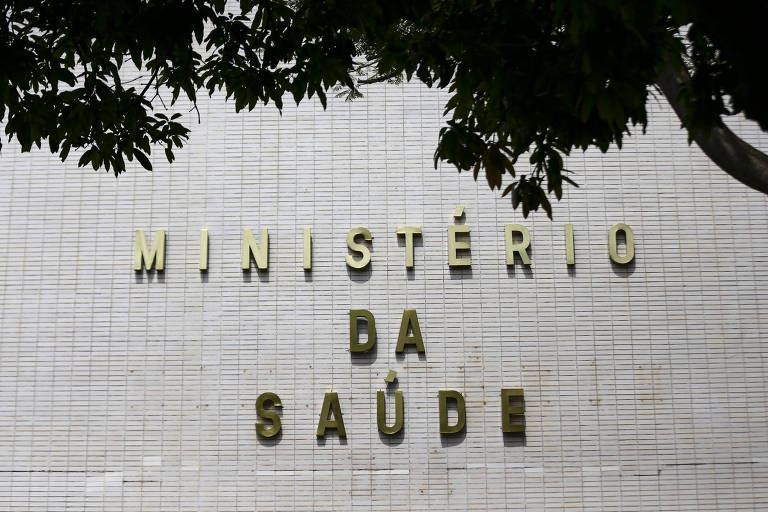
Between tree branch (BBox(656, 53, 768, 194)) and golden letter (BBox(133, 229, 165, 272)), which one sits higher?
golden letter (BBox(133, 229, 165, 272))

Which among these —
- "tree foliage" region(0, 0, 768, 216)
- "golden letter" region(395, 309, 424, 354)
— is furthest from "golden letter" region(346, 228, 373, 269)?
"tree foliage" region(0, 0, 768, 216)

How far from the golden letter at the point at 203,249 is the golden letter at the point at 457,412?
8.83 ft

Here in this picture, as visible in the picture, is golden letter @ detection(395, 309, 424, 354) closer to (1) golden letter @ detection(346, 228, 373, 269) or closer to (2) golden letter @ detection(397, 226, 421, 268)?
(2) golden letter @ detection(397, 226, 421, 268)

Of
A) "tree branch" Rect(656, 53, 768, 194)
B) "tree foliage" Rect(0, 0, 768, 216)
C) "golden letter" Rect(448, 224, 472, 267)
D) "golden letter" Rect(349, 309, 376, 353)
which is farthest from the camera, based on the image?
"golden letter" Rect(448, 224, 472, 267)

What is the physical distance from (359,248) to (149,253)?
Result: 7.06ft

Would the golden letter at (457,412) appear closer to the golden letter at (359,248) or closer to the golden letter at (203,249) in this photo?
the golden letter at (359,248)

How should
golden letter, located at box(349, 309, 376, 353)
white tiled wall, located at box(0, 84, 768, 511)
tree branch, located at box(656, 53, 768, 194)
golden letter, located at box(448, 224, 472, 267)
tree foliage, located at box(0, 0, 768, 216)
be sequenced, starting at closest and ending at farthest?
1. tree foliage, located at box(0, 0, 768, 216)
2. tree branch, located at box(656, 53, 768, 194)
3. white tiled wall, located at box(0, 84, 768, 511)
4. golden letter, located at box(349, 309, 376, 353)
5. golden letter, located at box(448, 224, 472, 267)

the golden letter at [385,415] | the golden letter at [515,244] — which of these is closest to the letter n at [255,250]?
the golden letter at [385,415]

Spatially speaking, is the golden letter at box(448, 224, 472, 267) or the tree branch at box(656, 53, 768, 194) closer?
the tree branch at box(656, 53, 768, 194)

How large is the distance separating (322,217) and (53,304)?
2882 millimetres

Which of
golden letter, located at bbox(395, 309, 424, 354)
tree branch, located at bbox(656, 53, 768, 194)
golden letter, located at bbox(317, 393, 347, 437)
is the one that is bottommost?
golden letter, located at bbox(317, 393, 347, 437)

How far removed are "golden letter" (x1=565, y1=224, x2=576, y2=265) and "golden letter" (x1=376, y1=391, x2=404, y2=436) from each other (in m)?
2.17

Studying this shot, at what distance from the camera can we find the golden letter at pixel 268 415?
8.00m

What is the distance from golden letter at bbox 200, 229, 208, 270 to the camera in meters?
8.31
